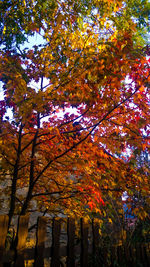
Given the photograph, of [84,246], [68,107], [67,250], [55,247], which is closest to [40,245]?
[55,247]

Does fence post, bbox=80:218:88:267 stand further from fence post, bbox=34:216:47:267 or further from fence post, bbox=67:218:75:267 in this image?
fence post, bbox=34:216:47:267

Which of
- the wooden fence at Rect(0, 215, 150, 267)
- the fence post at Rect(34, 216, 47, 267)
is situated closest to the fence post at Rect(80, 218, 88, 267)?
the wooden fence at Rect(0, 215, 150, 267)

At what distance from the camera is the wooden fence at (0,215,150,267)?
7.70 ft

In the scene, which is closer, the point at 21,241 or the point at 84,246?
the point at 21,241

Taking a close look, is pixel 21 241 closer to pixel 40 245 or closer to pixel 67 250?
pixel 40 245

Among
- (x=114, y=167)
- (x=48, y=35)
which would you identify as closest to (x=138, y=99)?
(x=114, y=167)

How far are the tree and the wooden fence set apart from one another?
71 cm

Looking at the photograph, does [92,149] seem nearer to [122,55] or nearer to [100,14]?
[122,55]

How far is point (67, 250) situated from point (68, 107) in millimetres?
3022

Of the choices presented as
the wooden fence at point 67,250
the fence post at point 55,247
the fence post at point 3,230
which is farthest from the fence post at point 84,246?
the fence post at point 3,230

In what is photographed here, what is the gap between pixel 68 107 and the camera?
15.1 feet

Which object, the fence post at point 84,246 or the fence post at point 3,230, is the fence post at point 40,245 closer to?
the fence post at point 3,230

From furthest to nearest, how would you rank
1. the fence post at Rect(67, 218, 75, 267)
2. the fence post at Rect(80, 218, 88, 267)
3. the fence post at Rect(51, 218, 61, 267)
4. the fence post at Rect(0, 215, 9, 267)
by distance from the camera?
the fence post at Rect(80, 218, 88, 267) → the fence post at Rect(67, 218, 75, 267) → the fence post at Rect(51, 218, 61, 267) → the fence post at Rect(0, 215, 9, 267)

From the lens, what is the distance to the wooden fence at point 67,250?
92.4 inches
